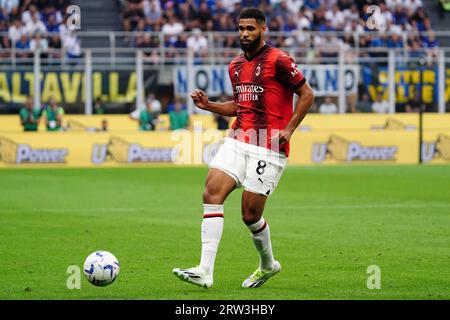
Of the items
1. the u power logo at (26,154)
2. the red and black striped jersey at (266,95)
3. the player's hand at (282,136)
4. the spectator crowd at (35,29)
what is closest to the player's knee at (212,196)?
the red and black striped jersey at (266,95)

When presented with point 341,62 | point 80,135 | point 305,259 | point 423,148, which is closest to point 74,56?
point 80,135

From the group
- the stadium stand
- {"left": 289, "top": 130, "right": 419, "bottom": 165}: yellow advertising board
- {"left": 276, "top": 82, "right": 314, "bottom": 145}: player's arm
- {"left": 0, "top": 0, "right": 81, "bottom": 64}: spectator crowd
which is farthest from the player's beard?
the stadium stand

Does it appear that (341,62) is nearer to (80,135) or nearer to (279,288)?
(80,135)

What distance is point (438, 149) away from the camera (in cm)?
3125

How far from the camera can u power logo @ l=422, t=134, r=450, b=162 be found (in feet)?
102

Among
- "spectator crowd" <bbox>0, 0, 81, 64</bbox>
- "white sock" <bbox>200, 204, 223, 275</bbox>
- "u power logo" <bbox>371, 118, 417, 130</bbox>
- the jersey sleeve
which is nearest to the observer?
"white sock" <bbox>200, 204, 223, 275</bbox>

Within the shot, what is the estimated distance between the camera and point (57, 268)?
11203mm

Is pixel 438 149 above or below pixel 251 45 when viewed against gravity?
below

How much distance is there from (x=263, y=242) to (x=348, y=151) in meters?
21.1

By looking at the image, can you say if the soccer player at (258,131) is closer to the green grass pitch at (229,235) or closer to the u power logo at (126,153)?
the green grass pitch at (229,235)

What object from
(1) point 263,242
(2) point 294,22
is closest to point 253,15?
(1) point 263,242

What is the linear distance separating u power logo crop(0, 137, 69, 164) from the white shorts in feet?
66.8

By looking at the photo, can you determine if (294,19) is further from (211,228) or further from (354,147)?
(211,228)

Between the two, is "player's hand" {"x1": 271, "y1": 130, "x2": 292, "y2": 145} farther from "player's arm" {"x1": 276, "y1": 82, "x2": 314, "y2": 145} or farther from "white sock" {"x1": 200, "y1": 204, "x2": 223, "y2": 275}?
"white sock" {"x1": 200, "y1": 204, "x2": 223, "y2": 275}
